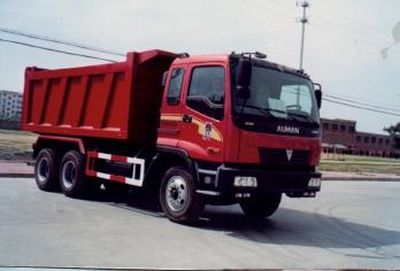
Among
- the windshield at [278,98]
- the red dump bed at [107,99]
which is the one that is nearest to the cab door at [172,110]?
the red dump bed at [107,99]

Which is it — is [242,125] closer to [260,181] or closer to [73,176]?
[260,181]

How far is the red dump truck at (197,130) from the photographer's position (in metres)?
8.90

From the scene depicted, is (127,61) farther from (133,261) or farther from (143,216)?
(133,261)

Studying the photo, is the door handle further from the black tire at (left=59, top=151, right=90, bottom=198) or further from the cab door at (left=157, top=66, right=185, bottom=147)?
the black tire at (left=59, top=151, right=90, bottom=198)

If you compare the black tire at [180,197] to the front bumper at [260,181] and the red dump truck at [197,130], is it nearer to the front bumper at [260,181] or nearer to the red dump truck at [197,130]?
the red dump truck at [197,130]

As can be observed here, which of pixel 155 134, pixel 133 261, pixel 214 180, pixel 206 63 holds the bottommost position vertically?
pixel 133 261

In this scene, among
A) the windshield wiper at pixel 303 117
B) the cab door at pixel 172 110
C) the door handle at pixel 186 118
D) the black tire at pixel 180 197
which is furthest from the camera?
the cab door at pixel 172 110

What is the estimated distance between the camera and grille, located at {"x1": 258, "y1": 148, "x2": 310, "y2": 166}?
9.12 metres

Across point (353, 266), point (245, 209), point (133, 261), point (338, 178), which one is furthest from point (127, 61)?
point (338, 178)

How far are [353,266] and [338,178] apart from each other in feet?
68.0

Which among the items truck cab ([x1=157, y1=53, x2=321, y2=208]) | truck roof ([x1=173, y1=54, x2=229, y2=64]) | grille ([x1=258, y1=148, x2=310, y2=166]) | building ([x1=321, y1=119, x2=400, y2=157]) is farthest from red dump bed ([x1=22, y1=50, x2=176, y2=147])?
building ([x1=321, y1=119, x2=400, y2=157])

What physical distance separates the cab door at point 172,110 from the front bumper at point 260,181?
99 cm

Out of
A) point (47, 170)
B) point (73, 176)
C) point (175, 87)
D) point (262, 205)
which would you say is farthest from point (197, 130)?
point (47, 170)

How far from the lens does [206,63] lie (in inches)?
371
